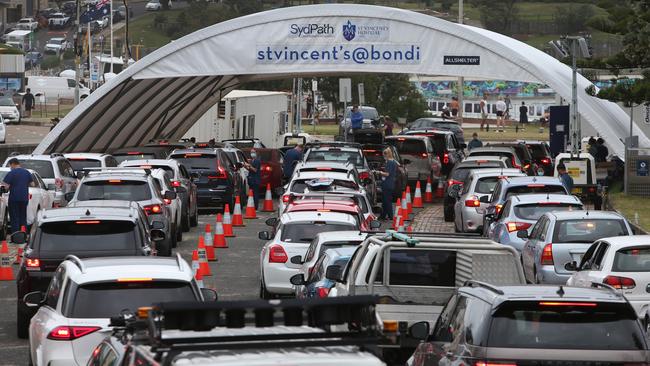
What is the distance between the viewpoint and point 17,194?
28719 millimetres

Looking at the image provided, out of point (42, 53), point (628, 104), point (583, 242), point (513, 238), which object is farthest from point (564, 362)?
point (42, 53)

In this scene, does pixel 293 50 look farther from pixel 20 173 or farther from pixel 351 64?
pixel 20 173

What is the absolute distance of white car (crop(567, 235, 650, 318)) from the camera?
1683 cm

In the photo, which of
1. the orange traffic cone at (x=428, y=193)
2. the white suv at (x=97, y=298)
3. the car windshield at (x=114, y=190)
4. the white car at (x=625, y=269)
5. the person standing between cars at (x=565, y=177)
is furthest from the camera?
the orange traffic cone at (x=428, y=193)

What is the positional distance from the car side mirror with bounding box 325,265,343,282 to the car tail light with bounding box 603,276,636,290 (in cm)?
330

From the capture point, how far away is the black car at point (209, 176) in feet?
118

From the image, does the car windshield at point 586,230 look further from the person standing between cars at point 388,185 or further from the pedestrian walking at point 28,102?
the pedestrian walking at point 28,102

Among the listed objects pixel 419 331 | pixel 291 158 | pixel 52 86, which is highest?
pixel 52 86

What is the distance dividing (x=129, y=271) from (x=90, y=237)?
15.2 feet

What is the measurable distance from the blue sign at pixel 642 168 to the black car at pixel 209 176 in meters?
10.3

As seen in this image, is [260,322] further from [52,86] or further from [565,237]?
[52,86]

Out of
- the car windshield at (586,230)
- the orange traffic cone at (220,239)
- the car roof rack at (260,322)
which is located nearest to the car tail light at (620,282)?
the car windshield at (586,230)

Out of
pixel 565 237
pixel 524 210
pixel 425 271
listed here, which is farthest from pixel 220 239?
pixel 425 271

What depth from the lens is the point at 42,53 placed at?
126 metres
